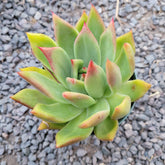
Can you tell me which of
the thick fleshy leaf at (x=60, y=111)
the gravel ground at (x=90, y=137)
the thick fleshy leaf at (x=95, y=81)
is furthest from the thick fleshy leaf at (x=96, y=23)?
the gravel ground at (x=90, y=137)

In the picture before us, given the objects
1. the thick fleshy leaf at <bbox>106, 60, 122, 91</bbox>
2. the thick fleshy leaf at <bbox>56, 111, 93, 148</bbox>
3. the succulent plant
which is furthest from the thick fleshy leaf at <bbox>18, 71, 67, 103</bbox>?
the thick fleshy leaf at <bbox>106, 60, 122, 91</bbox>

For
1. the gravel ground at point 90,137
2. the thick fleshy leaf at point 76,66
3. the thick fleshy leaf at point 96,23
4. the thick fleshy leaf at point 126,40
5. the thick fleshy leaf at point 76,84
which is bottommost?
the gravel ground at point 90,137

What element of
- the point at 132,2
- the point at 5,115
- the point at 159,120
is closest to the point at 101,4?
the point at 132,2

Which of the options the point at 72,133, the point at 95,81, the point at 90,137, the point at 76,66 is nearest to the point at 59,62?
the point at 76,66

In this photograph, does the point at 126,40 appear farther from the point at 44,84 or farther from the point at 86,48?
the point at 44,84

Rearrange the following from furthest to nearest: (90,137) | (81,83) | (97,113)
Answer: (90,137)
(81,83)
(97,113)

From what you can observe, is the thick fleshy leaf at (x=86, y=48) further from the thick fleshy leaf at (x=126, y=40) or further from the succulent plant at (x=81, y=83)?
the thick fleshy leaf at (x=126, y=40)

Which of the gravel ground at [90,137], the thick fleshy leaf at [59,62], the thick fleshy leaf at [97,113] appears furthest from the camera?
the gravel ground at [90,137]
